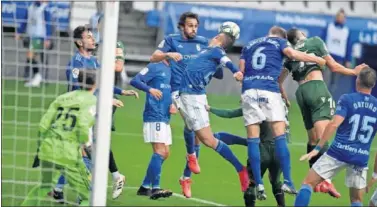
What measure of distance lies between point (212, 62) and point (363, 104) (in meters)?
2.86

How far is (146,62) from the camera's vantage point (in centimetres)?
2850

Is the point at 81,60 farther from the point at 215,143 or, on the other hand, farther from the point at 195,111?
the point at 215,143

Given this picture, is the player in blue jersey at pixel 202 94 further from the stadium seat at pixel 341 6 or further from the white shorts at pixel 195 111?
the stadium seat at pixel 341 6

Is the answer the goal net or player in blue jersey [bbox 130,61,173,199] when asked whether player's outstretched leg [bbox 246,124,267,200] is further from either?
the goal net

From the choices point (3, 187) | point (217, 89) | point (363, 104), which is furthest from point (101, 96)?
point (217, 89)

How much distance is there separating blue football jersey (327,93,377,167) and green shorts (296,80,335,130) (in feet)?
7.92

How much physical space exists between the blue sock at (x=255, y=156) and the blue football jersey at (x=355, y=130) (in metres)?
1.64

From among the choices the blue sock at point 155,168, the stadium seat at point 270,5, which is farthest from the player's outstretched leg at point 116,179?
the stadium seat at point 270,5

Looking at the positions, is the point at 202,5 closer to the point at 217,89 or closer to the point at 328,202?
the point at 217,89

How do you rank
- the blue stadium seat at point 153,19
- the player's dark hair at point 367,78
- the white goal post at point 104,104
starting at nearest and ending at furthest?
the white goal post at point 104,104, the player's dark hair at point 367,78, the blue stadium seat at point 153,19

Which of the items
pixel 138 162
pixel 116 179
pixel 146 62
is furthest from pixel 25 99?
pixel 116 179

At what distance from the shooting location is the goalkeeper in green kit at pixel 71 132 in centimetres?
1210

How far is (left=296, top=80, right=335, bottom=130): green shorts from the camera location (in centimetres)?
1479

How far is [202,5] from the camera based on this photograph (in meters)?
28.9
